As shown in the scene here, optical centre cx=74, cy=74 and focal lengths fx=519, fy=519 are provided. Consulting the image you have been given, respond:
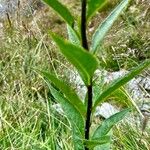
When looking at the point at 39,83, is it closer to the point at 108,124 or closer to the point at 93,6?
the point at 108,124

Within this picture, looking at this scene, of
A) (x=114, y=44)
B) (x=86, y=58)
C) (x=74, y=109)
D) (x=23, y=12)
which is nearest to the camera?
(x=86, y=58)

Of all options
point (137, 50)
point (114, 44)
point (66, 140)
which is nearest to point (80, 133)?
point (66, 140)

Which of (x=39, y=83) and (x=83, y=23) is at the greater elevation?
(x=39, y=83)

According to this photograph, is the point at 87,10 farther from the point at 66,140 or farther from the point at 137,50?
the point at 137,50

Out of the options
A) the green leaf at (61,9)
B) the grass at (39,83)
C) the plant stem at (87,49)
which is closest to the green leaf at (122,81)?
the plant stem at (87,49)

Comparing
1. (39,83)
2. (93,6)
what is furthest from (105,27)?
(39,83)
